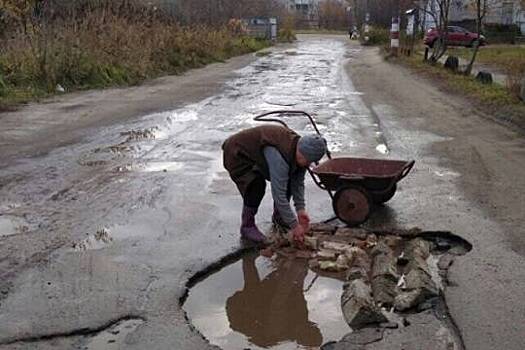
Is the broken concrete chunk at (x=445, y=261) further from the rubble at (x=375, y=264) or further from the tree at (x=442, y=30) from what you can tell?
the tree at (x=442, y=30)

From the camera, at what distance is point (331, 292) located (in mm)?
5383

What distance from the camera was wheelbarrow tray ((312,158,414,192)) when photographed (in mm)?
6840

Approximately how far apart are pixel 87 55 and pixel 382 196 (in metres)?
15.0

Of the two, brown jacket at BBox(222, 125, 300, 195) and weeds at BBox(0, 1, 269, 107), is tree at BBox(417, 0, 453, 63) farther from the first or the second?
brown jacket at BBox(222, 125, 300, 195)

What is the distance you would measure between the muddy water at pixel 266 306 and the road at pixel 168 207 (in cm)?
19

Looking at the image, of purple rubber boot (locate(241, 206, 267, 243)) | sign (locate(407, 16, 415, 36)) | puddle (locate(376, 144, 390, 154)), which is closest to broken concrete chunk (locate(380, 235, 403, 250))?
purple rubber boot (locate(241, 206, 267, 243))

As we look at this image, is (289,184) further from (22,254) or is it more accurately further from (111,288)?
(22,254)

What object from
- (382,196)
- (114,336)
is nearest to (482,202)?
(382,196)

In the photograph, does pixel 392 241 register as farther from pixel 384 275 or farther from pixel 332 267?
pixel 384 275

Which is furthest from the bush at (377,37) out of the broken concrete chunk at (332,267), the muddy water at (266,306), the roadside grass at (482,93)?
the muddy water at (266,306)

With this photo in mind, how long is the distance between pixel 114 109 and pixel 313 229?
9536 millimetres

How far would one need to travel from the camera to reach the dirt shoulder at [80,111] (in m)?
11.1

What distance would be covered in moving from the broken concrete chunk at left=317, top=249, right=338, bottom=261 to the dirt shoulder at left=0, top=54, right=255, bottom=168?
16.8ft

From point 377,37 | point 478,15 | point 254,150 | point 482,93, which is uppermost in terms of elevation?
point 478,15
